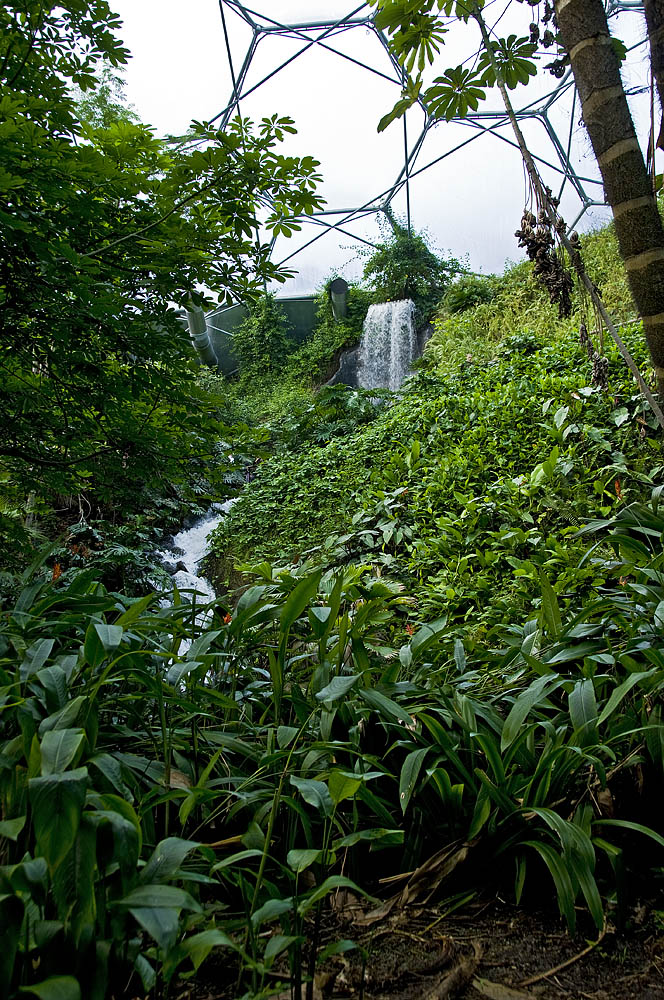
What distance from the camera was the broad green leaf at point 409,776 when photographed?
1241mm

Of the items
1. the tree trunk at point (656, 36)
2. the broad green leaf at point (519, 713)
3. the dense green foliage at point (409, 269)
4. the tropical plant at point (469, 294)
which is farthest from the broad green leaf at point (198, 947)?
the dense green foliage at point (409, 269)

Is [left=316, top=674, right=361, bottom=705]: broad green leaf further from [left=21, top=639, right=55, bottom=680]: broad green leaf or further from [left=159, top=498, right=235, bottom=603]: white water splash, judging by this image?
[left=159, top=498, right=235, bottom=603]: white water splash

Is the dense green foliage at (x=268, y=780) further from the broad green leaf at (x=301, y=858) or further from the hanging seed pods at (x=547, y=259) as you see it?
the hanging seed pods at (x=547, y=259)

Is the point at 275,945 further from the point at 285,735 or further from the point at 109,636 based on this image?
the point at 109,636

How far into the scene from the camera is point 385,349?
1295 centimetres

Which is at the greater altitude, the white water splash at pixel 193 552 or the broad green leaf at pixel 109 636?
the broad green leaf at pixel 109 636

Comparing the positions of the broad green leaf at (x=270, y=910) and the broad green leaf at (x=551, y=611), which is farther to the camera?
the broad green leaf at (x=551, y=611)

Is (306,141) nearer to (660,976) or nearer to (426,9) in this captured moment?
(426,9)

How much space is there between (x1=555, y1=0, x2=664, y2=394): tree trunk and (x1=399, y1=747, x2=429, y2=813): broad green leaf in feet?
3.47

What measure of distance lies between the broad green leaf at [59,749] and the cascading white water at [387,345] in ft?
38.5

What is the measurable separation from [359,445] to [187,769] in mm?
6325

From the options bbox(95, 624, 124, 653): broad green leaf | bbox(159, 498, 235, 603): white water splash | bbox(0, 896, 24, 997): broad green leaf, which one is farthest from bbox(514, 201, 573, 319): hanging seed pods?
bbox(159, 498, 235, 603): white water splash

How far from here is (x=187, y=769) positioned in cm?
139

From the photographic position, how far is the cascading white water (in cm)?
1251
